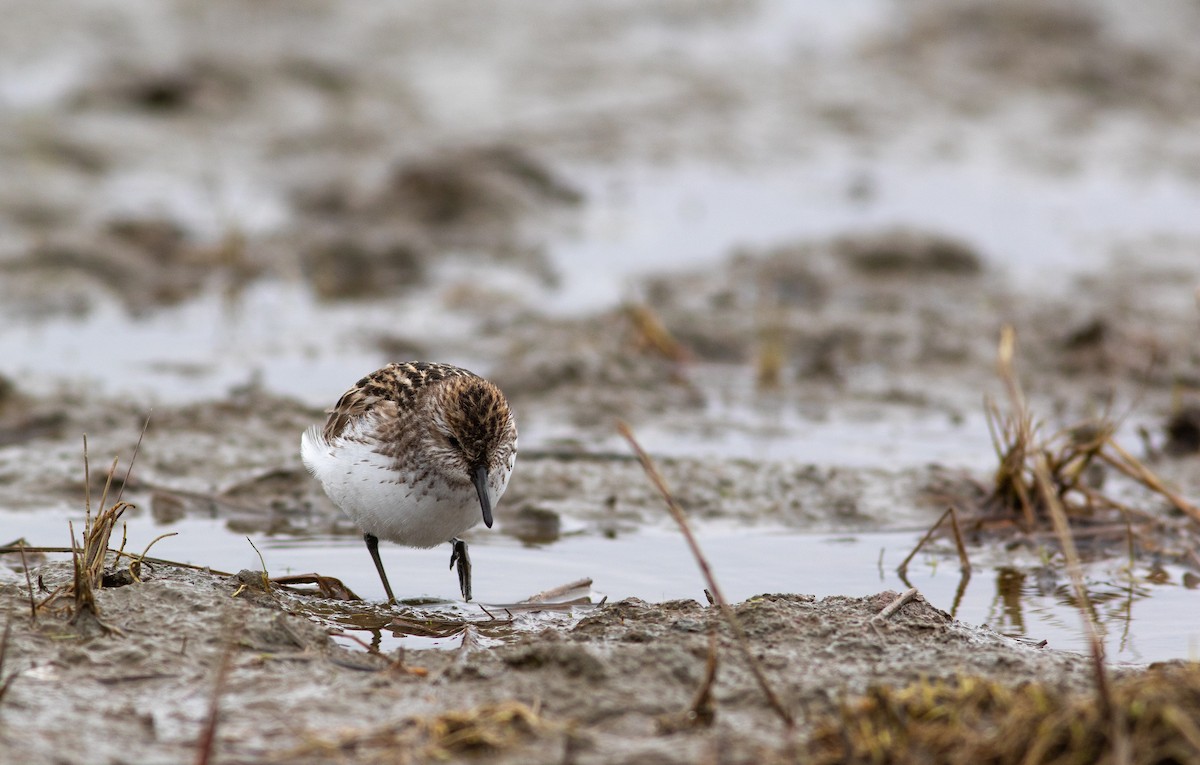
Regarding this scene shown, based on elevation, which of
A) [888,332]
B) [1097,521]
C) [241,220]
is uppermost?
[241,220]

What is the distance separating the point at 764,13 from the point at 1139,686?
1768 centimetres

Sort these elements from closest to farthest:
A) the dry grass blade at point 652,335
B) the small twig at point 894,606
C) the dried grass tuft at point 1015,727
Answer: the dried grass tuft at point 1015,727, the small twig at point 894,606, the dry grass blade at point 652,335

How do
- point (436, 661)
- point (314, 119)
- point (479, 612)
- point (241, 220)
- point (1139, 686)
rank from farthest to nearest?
point (314, 119), point (241, 220), point (479, 612), point (436, 661), point (1139, 686)

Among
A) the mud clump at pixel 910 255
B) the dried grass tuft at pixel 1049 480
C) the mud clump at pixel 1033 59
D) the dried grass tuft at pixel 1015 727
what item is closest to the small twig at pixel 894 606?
the dried grass tuft at pixel 1015 727

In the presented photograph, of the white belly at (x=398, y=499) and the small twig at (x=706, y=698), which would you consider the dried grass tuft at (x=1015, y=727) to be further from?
the white belly at (x=398, y=499)

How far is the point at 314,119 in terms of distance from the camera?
16031 mm

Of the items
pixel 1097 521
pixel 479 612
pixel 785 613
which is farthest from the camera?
pixel 1097 521

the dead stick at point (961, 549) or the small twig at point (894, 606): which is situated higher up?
the dead stick at point (961, 549)

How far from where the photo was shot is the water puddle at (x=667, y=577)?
19.5ft

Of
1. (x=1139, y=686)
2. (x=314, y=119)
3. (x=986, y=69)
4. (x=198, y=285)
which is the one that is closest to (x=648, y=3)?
(x=986, y=69)

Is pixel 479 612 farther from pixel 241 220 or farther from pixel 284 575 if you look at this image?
pixel 241 220

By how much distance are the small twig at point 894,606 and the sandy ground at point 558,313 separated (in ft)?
0.16

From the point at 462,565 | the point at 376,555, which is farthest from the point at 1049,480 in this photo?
the point at 376,555

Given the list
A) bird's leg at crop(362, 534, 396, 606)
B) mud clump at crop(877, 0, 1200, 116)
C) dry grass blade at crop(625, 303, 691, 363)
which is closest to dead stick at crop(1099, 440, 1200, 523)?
bird's leg at crop(362, 534, 396, 606)
